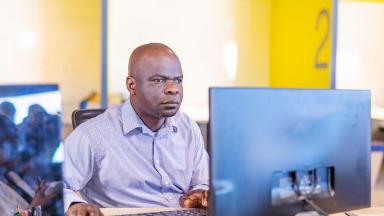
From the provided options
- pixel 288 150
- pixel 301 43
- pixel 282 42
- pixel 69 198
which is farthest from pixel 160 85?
pixel 282 42

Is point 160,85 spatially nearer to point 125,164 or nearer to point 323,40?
point 125,164

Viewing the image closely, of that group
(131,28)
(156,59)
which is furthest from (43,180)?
(131,28)

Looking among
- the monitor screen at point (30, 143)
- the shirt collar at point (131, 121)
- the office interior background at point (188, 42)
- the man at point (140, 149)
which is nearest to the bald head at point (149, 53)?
the man at point (140, 149)

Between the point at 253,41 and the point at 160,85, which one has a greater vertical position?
the point at 253,41

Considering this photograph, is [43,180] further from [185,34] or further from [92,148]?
[185,34]

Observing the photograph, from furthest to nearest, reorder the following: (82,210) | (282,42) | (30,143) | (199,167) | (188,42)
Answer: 1. (282,42)
2. (188,42)
3. (199,167)
4. (82,210)
5. (30,143)

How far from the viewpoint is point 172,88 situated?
1345mm

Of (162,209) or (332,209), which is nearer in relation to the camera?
(332,209)

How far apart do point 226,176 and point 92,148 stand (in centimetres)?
67

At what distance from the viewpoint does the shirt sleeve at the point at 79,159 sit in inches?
50.2

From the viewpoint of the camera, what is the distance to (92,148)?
4.33 ft

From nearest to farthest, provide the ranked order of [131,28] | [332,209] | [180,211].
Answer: [332,209] → [180,211] → [131,28]

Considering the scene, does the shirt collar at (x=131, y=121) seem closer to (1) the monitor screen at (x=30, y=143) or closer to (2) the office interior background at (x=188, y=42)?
(1) the monitor screen at (x=30, y=143)

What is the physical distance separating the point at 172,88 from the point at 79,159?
0.35m
